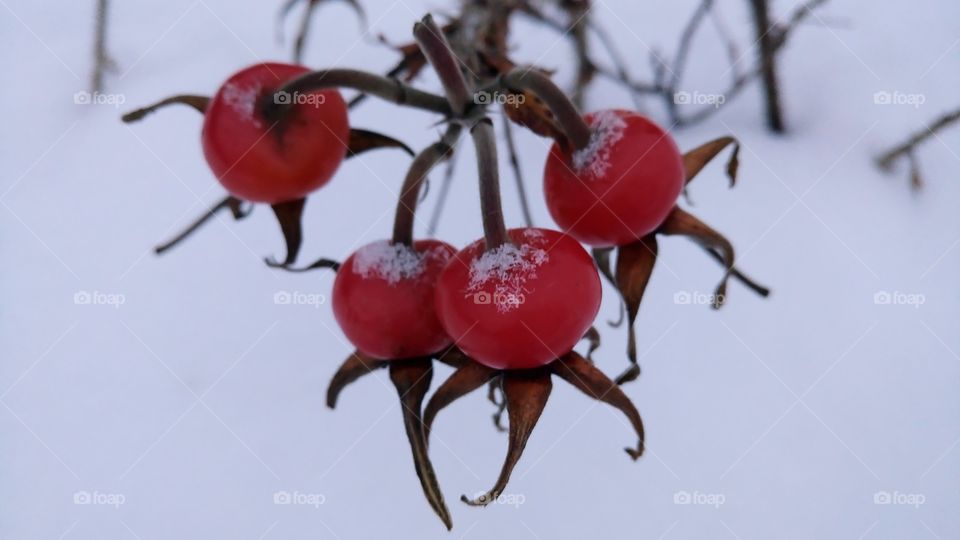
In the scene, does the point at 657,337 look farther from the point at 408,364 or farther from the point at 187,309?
the point at 187,309

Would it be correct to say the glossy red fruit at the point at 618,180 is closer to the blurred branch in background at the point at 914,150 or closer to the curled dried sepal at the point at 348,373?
the curled dried sepal at the point at 348,373

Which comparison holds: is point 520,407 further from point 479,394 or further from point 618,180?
point 479,394

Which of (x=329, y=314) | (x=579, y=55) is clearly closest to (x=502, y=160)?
(x=579, y=55)

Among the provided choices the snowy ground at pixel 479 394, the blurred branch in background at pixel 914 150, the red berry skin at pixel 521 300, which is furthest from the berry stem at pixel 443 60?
the blurred branch in background at pixel 914 150

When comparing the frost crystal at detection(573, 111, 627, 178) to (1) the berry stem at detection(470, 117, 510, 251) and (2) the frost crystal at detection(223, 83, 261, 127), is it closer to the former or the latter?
(1) the berry stem at detection(470, 117, 510, 251)

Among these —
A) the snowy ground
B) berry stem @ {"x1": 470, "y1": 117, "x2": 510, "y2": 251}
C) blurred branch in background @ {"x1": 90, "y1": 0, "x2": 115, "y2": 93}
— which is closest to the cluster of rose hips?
berry stem @ {"x1": 470, "y1": 117, "x2": 510, "y2": 251}

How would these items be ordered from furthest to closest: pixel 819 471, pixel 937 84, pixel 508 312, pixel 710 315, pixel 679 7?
pixel 679 7, pixel 937 84, pixel 710 315, pixel 819 471, pixel 508 312
